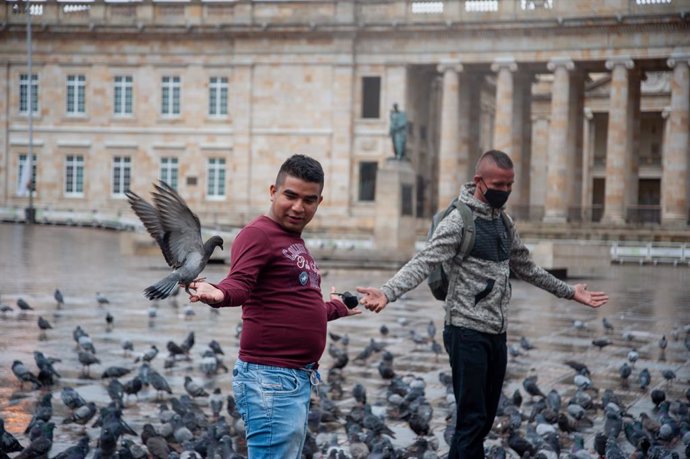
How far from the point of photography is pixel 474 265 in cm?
682

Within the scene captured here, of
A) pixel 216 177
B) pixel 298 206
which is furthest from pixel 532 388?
pixel 216 177

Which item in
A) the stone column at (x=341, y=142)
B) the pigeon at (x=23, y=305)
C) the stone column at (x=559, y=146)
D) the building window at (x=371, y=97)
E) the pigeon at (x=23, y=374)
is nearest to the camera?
the pigeon at (x=23, y=374)

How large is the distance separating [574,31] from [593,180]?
95.2 ft

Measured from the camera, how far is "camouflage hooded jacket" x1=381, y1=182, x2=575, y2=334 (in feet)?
22.0

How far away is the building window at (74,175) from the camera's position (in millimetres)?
62594

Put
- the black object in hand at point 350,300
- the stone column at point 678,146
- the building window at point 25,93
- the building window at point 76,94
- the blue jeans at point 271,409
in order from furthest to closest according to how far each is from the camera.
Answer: the building window at point 25,93 → the building window at point 76,94 → the stone column at point 678,146 → the black object in hand at point 350,300 → the blue jeans at point 271,409

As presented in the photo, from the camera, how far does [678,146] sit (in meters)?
55.7

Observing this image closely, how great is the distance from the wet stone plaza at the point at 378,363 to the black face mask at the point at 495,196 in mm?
1888

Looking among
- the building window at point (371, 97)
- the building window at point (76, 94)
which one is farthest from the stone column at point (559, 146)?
the building window at point (76, 94)

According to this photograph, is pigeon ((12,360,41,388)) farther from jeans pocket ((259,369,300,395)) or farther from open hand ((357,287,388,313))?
jeans pocket ((259,369,300,395))

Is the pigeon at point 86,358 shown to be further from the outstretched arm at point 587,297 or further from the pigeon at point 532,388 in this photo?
the outstretched arm at point 587,297

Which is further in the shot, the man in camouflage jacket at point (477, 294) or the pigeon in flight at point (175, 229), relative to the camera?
the man in camouflage jacket at point (477, 294)

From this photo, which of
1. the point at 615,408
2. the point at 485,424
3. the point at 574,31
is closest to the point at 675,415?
the point at 615,408

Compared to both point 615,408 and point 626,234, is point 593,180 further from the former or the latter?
point 615,408
